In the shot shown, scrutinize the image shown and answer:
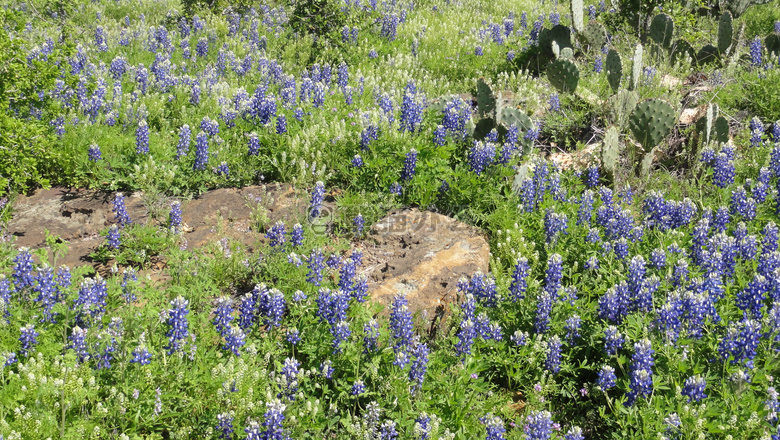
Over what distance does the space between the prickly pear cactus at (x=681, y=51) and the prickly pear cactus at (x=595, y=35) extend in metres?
1.17

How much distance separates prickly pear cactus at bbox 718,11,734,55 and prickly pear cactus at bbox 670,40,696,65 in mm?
443

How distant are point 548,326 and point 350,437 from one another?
1.70 m

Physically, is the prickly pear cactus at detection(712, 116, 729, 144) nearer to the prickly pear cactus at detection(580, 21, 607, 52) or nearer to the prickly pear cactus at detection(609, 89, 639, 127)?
the prickly pear cactus at detection(609, 89, 639, 127)

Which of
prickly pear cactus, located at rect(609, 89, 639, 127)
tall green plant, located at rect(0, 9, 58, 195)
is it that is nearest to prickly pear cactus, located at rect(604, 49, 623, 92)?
prickly pear cactus, located at rect(609, 89, 639, 127)

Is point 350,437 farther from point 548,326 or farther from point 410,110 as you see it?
point 410,110

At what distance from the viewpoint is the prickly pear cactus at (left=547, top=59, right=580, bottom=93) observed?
8.18m

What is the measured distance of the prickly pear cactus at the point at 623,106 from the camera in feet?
24.8

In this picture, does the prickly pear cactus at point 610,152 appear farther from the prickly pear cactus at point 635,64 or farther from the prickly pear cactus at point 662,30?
the prickly pear cactus at point 662,30

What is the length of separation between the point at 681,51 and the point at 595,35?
1.45 meters

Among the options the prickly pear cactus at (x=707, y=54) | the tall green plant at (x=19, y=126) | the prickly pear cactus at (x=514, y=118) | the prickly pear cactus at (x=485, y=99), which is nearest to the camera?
the tall green plant at (x=19, y=126)

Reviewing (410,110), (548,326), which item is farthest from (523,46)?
(548,326)

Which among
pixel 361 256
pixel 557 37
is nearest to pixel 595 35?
pixel 557 37

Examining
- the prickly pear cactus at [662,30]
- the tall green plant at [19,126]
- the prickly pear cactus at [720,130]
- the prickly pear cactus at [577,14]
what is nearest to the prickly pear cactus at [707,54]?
the prickly pear cactus at [662,30]

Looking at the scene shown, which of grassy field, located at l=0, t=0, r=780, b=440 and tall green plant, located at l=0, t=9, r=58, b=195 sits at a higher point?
tall green plant, located at l=0, t=9, r=58, b=195
